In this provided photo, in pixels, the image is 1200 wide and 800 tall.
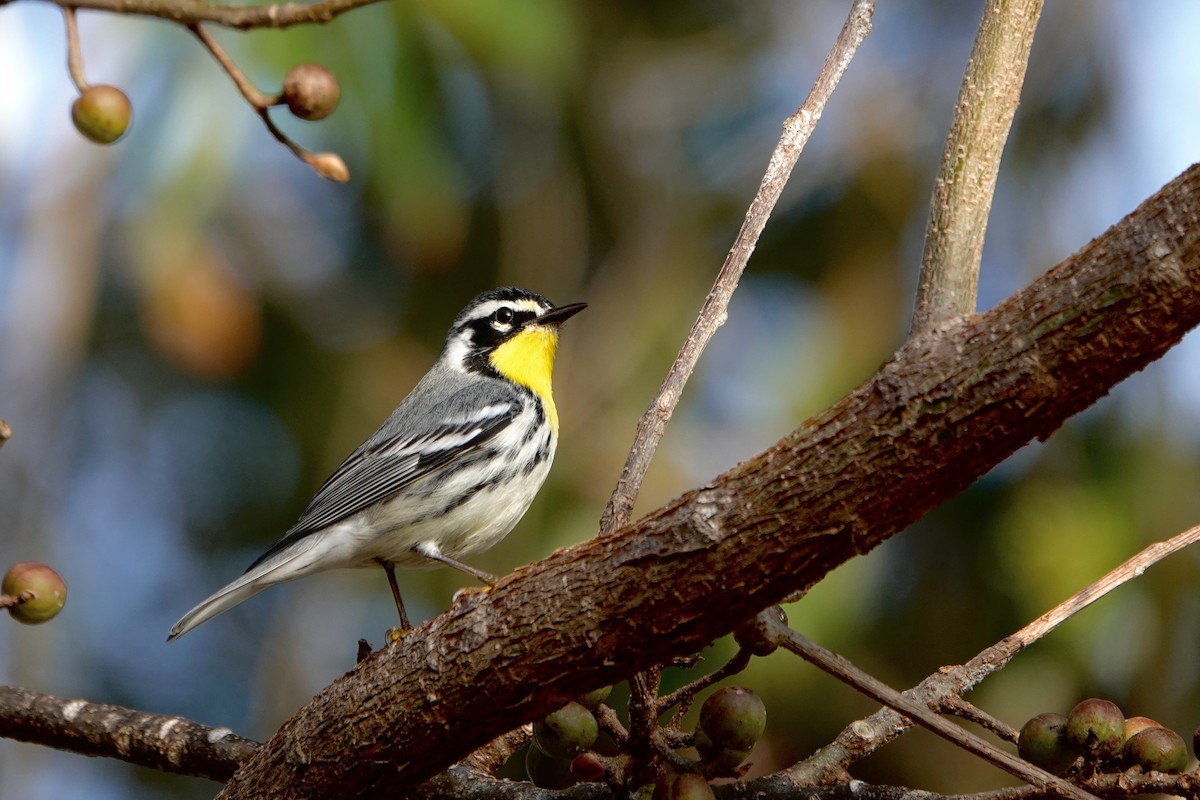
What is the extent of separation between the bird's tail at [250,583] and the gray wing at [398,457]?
0.23 ft

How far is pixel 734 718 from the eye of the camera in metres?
2.18

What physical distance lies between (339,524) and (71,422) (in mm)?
3395

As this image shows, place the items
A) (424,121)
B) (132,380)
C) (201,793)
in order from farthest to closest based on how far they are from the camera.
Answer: (132,380)
(201,793)
(424,121)

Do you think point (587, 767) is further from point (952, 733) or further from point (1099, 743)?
point (1099, 743)

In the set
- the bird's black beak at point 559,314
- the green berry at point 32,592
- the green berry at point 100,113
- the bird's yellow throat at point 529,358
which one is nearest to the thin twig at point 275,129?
the green berry at point 100,113

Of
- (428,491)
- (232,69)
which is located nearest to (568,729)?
(232,69)

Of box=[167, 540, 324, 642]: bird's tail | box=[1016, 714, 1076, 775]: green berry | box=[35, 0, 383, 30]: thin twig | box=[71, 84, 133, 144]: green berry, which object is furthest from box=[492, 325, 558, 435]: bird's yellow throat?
box=[35, 0, 383, 30]: thin twig

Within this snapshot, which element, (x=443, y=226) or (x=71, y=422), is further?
(x=71, y=422)

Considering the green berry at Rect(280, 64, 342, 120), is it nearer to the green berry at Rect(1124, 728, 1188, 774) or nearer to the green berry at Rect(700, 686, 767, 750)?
the green berry at Rect(700, 686, 767, 750)

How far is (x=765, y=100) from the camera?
23.6 ft

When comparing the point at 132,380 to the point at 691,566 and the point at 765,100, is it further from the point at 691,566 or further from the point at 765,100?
the point at 691,566

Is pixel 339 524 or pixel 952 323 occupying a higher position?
pixel 339 524

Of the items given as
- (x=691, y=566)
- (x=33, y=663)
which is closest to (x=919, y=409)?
(x=691, y=566)

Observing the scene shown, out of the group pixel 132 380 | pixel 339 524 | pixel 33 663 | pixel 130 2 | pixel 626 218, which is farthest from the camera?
pixel 132 380
